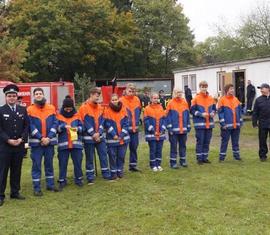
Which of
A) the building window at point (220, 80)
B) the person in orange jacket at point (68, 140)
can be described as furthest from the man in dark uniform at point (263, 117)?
the building window at point (220, 80)

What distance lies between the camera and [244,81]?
25.4 meters

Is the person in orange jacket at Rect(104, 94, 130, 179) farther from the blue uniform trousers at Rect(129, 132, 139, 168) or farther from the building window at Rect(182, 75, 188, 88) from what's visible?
the building window at Rect(182, 75, 188, 88)

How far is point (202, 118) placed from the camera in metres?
11.4

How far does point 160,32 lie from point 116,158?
48198 mm

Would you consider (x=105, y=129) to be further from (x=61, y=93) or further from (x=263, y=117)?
(x=61, y=93)

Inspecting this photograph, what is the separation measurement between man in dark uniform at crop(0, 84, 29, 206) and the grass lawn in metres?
0.44

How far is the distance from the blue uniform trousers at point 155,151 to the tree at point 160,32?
46572mm

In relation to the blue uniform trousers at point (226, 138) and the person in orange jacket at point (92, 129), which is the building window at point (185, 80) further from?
the person in orange jacket at point (92, 129)

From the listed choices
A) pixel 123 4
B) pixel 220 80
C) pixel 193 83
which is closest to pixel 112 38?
pixel 123 4

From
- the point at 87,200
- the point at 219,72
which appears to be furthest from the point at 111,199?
the point at 219,72

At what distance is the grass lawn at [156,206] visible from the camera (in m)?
6.75

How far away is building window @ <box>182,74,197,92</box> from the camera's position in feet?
101

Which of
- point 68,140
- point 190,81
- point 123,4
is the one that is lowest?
point 68,140

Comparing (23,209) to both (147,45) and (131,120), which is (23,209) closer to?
(131,120)
